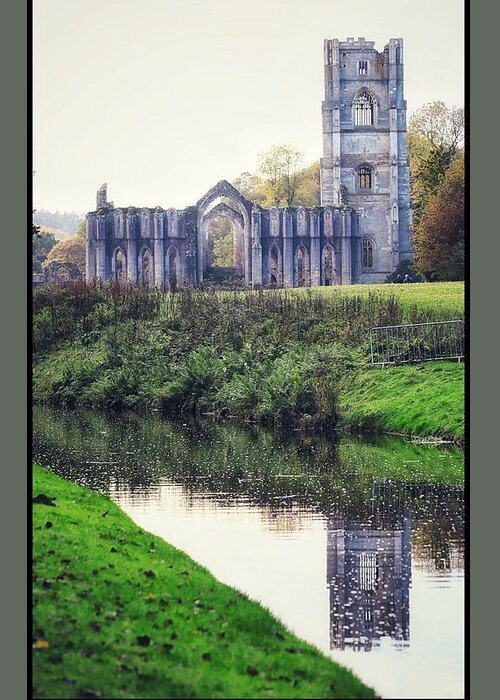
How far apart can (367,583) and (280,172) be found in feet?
129

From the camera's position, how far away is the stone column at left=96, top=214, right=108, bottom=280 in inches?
2049

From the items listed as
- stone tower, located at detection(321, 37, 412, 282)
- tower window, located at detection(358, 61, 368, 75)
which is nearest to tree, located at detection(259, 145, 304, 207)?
stone tower, located at detection(321, 37, 412, 282)

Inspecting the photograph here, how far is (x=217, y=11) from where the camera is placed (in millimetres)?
22422

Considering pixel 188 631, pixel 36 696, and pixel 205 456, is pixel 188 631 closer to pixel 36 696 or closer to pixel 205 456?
pixel 36 696

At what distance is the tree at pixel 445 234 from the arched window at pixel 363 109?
12.2 meters

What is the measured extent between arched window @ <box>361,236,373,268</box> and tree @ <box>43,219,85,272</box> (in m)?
10.8

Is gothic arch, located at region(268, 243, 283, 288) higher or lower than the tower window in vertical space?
lower

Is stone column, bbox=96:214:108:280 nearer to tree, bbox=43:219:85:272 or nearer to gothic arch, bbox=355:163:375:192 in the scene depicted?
tree, bbox=43:219:85:272

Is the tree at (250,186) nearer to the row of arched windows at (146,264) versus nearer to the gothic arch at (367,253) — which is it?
the row of arched windows at (146,264)

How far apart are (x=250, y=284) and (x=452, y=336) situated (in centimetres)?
2112

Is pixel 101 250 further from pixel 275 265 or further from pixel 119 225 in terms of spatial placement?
pixel 275 265

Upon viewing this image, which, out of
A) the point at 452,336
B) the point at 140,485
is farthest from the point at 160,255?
the point at 140,485

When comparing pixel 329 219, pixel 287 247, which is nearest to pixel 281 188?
pixel 329 219

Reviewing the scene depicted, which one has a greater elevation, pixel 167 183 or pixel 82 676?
pixel 167 183
